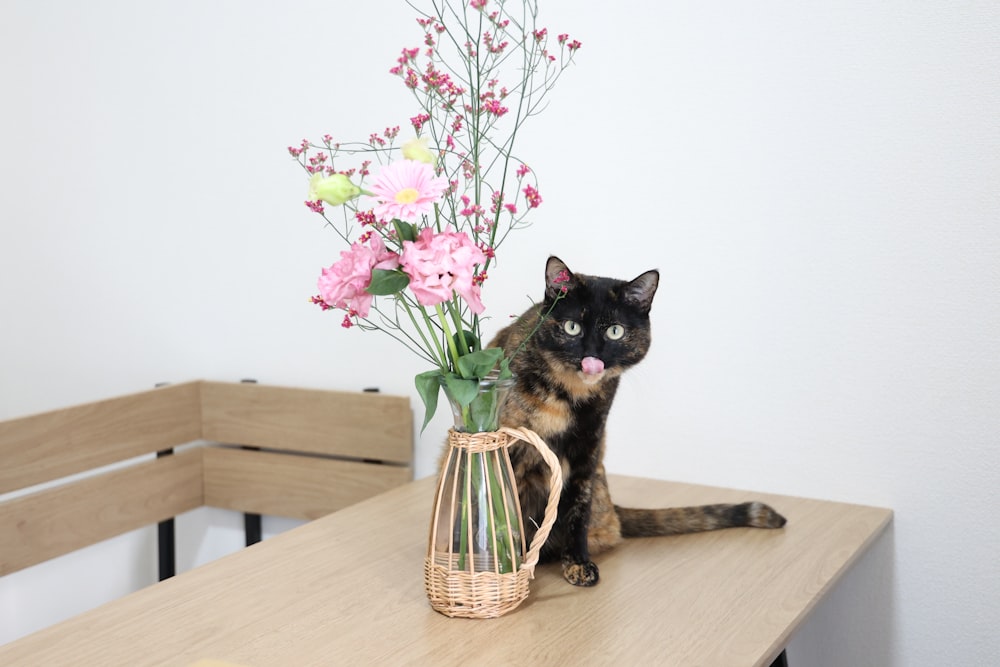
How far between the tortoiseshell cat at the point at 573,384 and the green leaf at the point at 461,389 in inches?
5.0

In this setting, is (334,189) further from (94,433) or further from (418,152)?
(94,433)

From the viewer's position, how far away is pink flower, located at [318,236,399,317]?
1.01 metres

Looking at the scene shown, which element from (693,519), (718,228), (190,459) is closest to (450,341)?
(693,519)

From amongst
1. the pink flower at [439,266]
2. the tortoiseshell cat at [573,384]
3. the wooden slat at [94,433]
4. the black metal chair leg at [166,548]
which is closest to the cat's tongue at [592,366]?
the tortoiseshell cat at [573,384]

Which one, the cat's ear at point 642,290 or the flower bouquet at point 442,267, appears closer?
the flower bouquet at point 442,267

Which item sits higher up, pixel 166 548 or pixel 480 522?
pixel 480 522

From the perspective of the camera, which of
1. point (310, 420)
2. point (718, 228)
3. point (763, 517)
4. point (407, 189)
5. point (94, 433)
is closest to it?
point (407, 189)

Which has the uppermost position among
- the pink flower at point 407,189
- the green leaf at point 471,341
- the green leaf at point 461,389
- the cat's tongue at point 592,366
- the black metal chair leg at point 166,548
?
the pink flower at point 407,189

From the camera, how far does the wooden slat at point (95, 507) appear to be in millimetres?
1642

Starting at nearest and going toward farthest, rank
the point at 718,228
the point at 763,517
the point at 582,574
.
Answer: the point at 582,574
the point at 763,517
the point at 718,228

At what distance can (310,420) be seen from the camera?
6.38ft

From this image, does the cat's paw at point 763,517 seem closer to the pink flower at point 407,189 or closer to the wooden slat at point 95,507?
the pink flower at point 407,189

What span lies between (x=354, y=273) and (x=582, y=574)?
494 mm

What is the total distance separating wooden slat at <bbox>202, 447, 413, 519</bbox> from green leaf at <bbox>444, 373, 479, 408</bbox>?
2.72 feet
